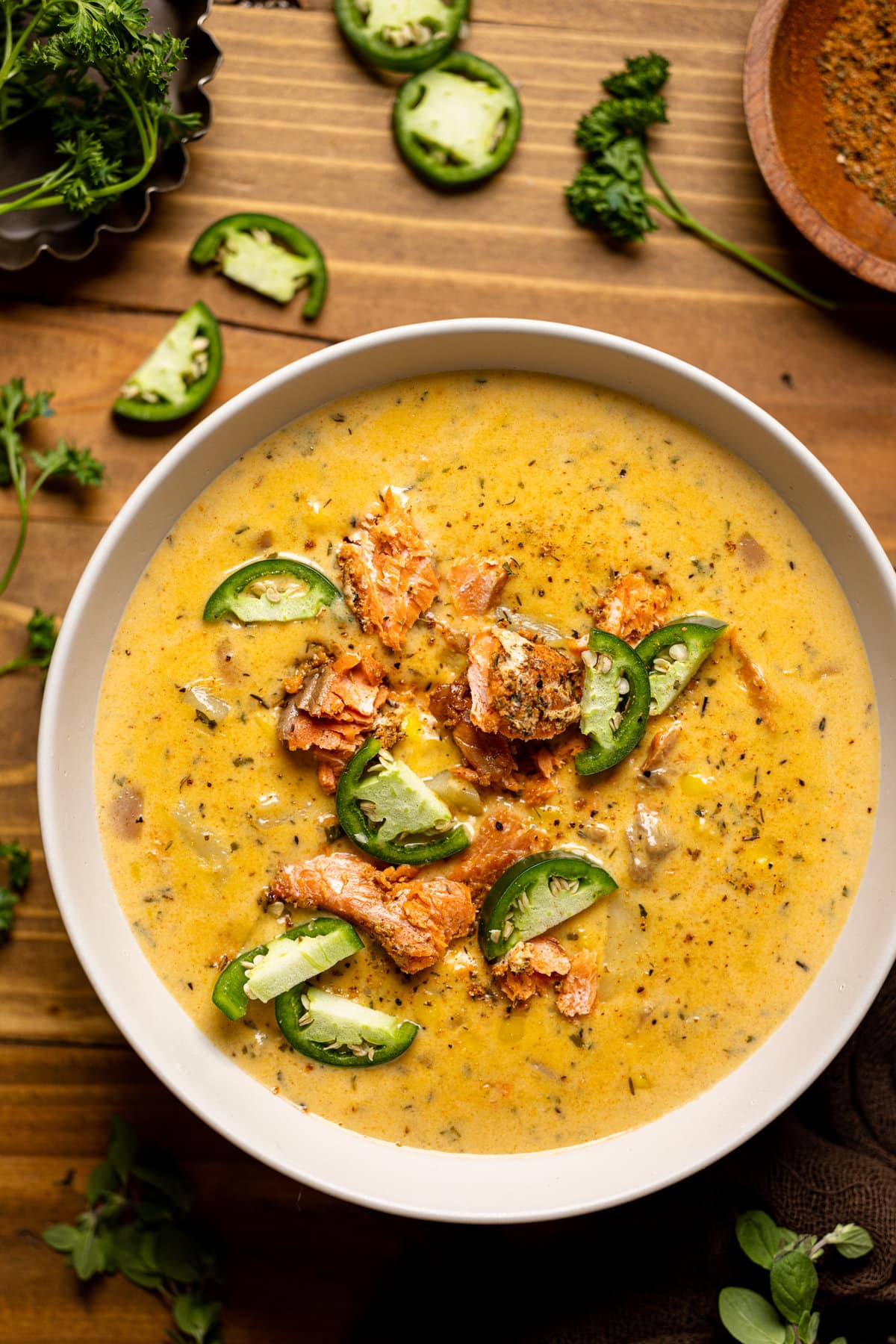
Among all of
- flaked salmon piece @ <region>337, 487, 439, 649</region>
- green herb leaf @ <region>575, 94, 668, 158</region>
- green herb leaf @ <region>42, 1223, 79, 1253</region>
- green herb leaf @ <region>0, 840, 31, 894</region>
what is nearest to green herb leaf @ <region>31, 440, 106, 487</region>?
flaked salmon piece @ <region>337, 487, 439, 649</region>

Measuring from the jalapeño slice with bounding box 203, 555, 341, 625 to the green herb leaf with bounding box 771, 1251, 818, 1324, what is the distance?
2.18 m

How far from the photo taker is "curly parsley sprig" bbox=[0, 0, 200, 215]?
2.63 meters

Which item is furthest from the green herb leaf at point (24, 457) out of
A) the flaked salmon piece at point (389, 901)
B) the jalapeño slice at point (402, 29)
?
the flaked salmon piece at point (389, 901)

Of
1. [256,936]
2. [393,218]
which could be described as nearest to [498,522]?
[393,218]

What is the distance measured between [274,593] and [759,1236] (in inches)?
87.5

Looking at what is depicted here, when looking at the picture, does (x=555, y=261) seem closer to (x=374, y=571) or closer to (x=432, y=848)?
(x=374, y=571)

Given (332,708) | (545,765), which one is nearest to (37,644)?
(332,708)

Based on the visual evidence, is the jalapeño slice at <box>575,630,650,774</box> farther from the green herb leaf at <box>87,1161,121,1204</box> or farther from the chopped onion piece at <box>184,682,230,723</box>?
the green herb leaf at <box>87,1161,121,1204</box>

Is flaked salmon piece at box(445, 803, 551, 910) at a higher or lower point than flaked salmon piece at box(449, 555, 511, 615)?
lower

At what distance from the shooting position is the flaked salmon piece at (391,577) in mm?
2658

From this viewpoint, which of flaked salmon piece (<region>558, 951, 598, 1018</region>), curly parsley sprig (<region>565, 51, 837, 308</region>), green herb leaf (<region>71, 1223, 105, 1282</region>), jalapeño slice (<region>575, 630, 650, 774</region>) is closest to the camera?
jalapeño slice (<region>575, 630, 650, 774</region>)

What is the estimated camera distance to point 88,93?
2902 mm

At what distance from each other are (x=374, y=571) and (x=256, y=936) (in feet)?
3.34

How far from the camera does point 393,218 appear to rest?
3.05m
